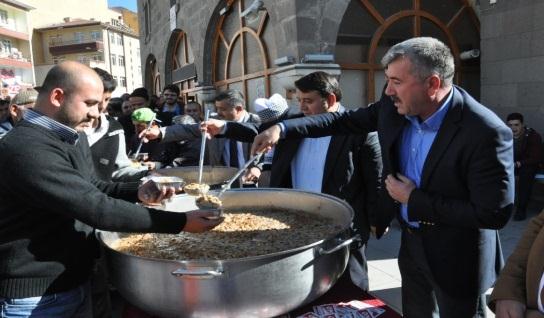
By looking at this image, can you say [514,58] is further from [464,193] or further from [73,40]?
[73,40]

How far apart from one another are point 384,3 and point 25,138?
598 cm

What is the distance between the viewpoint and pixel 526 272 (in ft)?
4.78

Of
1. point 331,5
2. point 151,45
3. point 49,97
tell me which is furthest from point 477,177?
point 151,45

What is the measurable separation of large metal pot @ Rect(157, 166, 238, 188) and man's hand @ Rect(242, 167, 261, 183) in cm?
11

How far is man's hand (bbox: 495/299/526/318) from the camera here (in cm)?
142

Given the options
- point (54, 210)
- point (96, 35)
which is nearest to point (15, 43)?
point (96, 35)

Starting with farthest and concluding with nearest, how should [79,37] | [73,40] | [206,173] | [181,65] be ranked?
1. [79,37]
2. [73,40]
3. [181,65]
4. [206,173]

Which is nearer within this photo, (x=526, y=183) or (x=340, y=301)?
(x=340, y=301)

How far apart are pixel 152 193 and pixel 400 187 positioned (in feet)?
3.18

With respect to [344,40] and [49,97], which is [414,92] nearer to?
[49,97]

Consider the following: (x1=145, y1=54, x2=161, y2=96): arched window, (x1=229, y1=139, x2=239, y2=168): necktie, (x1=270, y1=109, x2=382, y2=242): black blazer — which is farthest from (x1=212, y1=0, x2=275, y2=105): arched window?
(x1=145, y1=54, x2=161, y2=96): arched window

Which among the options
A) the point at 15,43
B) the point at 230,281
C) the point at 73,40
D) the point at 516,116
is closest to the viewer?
the point at 230,281

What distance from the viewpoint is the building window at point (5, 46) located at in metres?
34.4

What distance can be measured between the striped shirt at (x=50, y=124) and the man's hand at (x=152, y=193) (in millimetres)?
367
